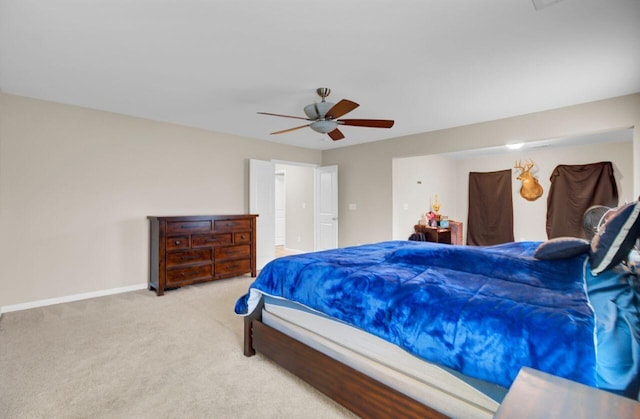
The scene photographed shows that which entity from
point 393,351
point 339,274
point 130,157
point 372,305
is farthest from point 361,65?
point 130,157

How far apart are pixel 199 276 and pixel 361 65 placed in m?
3.41

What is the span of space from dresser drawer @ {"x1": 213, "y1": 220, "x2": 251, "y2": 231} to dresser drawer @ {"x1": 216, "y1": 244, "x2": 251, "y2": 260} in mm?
284

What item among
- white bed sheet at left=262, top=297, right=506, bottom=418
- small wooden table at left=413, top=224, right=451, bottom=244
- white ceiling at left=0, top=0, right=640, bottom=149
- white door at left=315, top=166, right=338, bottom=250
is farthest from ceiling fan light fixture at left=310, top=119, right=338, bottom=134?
small wooden table at left=413, top=224, right=451, bottom=244

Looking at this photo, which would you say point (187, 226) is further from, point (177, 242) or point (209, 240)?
point (209, 240)

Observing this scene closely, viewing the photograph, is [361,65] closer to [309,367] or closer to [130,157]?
[309,367]

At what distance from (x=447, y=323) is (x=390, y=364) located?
1.36 feet

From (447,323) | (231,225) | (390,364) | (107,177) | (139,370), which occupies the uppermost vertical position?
(107,177)

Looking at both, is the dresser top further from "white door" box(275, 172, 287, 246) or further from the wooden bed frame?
"white door" box(275, 172, 287, 246)

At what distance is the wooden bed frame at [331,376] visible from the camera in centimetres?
147

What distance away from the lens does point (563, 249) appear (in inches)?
71.6

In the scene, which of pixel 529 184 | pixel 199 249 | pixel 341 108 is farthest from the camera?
pixel 529 184

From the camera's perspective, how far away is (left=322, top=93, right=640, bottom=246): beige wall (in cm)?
347

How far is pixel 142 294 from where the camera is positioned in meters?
3.98

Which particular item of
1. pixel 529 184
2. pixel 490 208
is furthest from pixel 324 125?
pixel 490 208
